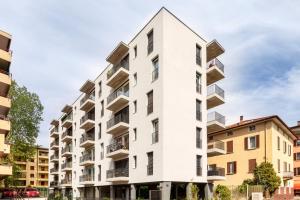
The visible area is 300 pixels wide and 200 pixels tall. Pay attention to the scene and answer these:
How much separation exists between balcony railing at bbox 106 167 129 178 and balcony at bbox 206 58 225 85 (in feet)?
43.6

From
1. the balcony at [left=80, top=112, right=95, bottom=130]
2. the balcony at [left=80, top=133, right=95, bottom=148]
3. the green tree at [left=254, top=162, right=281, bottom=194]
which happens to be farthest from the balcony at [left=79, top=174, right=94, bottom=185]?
the green tree at [left=254, top=162, right=281, bottom=194]

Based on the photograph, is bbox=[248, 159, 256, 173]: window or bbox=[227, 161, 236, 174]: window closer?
bbox=[248, 159, 256, 173]: window

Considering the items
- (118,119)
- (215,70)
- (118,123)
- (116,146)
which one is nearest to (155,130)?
(118,123)

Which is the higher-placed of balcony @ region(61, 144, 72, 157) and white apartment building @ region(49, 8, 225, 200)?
white apartment building @ region(49, 8, 225, 200)

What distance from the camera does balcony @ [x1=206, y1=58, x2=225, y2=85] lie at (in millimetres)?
36438

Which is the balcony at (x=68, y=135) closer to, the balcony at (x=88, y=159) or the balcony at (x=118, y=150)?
the balcony at (x=88, y=159)

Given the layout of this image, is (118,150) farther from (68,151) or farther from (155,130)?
(68,151)

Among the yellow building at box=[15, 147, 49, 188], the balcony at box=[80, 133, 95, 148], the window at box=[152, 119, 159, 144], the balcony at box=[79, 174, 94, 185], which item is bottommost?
the yellow building at box=[15, 147, 49, 188]

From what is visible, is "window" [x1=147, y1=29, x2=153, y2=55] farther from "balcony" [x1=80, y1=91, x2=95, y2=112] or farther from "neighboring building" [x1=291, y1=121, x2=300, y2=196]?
"neighboring building" [x1=291, y1=121, x2=300, y2=196]

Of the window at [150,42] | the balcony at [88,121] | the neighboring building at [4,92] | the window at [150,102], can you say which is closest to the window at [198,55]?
the window at [150,42]

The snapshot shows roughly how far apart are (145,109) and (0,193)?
1678 inches

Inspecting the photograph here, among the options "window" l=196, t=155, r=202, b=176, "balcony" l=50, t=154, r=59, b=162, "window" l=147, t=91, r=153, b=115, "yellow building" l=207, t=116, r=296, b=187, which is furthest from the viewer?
"balcony" l=50, t=154, r=59, b=162

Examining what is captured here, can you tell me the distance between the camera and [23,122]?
186 feet

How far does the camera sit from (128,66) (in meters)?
38.7
